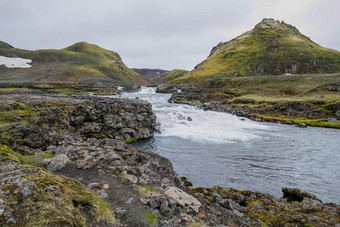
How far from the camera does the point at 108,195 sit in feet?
31.7

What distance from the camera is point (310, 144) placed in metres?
36.4

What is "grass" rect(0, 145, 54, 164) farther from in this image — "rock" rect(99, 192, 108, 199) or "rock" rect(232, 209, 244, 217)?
"rock" rect(232, 209, 244, 217)

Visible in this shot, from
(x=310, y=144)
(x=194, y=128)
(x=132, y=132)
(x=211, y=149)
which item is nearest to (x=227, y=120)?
(x=194, y=128)

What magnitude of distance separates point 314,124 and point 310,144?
729 inches

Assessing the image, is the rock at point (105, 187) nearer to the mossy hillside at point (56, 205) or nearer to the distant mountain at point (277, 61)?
the mossy hillside at point (56, 205)

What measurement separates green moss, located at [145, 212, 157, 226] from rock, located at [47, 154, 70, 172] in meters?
5.90

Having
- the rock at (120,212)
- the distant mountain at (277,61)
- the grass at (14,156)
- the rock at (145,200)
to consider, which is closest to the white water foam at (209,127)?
the rock at (145,200)

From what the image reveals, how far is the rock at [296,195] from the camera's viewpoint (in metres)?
16.6

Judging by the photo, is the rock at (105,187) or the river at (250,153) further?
the river at (250,153)

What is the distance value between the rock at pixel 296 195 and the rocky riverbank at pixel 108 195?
7 centimetres

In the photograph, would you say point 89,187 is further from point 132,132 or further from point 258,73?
point 258,73

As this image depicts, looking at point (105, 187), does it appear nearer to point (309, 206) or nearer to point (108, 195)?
point (108, 195)

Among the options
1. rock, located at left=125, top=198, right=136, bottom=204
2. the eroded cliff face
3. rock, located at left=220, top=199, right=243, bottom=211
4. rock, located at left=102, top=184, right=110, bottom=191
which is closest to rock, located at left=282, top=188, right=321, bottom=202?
rock, located at left=220, top=199, right=243, bottom=211

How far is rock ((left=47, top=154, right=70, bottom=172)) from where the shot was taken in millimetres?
11391
